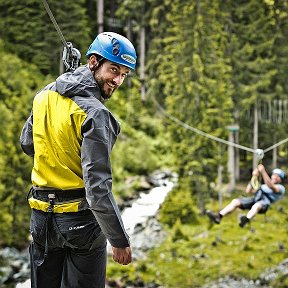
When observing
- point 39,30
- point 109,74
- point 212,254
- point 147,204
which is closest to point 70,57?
point 109,74

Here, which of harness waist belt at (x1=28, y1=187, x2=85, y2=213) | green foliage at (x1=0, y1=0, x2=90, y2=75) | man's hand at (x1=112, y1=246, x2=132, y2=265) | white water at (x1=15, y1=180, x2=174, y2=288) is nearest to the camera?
man's hand at (x1=112, y1=246, x2=132, y2=265)

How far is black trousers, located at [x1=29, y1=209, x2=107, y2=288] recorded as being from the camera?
2295mm

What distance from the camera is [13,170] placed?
1275 centimetres

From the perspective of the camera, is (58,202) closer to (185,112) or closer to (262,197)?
(262,197)

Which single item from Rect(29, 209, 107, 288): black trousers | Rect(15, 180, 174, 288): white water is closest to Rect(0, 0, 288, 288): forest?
Rect(15, 180, 174, 288): white water

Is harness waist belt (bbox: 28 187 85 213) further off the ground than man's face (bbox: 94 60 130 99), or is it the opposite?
man's face (bbox: 94 60 130 99)

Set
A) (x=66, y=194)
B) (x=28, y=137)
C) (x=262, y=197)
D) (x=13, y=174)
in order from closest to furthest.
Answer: (x=66, y=194)
(x=28, y=137)
(x=262, y=197)
(x=13, y=174)

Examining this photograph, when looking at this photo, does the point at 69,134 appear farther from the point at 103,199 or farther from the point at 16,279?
the point at 16,279

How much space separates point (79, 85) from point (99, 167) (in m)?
0.37

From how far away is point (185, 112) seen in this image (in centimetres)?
1616

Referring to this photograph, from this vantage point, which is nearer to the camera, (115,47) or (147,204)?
(115,47)

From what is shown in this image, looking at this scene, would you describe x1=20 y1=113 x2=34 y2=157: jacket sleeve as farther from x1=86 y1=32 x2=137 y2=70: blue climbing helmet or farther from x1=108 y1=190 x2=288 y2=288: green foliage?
x1=108 y1=190 x2=288 y2=288: green foliage

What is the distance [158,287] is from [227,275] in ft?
6.36

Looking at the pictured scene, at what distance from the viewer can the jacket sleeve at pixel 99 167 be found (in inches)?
80.0
